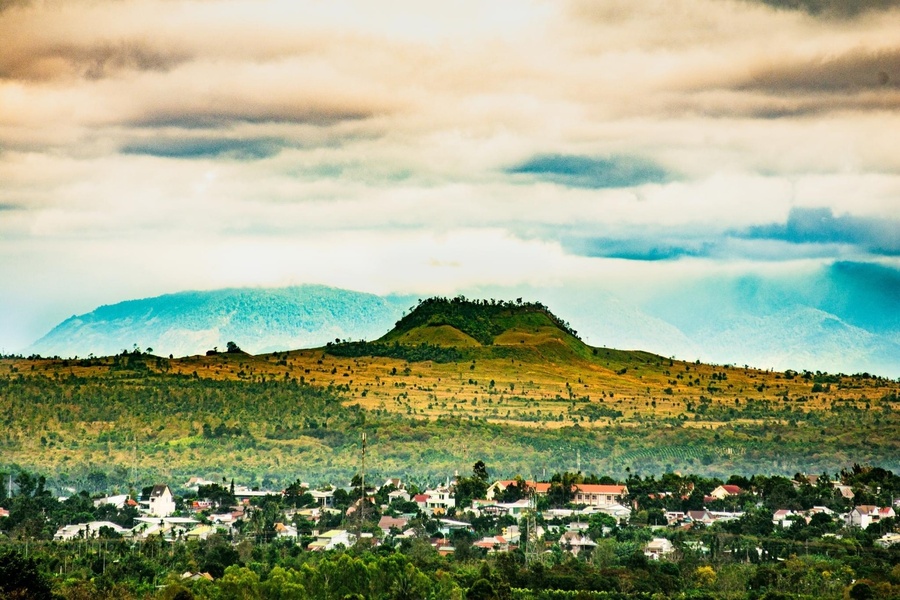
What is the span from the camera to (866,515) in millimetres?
159250

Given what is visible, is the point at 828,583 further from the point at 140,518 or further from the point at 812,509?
the point at 140,518

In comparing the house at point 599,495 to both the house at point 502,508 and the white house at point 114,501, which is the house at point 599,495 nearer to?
the house at point 502,508

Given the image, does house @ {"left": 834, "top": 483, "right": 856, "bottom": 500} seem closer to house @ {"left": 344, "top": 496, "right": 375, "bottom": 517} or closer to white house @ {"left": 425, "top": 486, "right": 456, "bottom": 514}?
white house @ {"left": 425, "top": 486, "right": 456, "bottom": 514}

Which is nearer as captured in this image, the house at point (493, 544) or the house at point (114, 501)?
the house at point (493, 544)

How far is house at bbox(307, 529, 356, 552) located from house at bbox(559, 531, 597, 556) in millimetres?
21818

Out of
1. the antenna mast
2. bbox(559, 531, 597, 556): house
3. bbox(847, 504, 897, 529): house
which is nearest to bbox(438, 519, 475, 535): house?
the antenna mast

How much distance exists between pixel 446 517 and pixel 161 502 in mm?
36630

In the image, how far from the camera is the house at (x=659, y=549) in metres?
138

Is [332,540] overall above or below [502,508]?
below

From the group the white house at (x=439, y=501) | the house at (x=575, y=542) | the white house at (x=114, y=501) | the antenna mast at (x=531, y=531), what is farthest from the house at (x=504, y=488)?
the white house at (x=114, y=501)

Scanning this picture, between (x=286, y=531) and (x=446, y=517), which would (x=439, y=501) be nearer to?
→ (x=446, y=517)

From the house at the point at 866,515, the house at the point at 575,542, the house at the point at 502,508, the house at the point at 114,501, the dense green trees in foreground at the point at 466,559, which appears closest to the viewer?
the dense green trees in foreground at the point at 466,559

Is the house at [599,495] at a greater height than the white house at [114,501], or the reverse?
the house at [599,495]

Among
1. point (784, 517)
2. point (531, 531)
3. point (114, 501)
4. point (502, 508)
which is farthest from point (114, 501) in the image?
point (784, 517)
